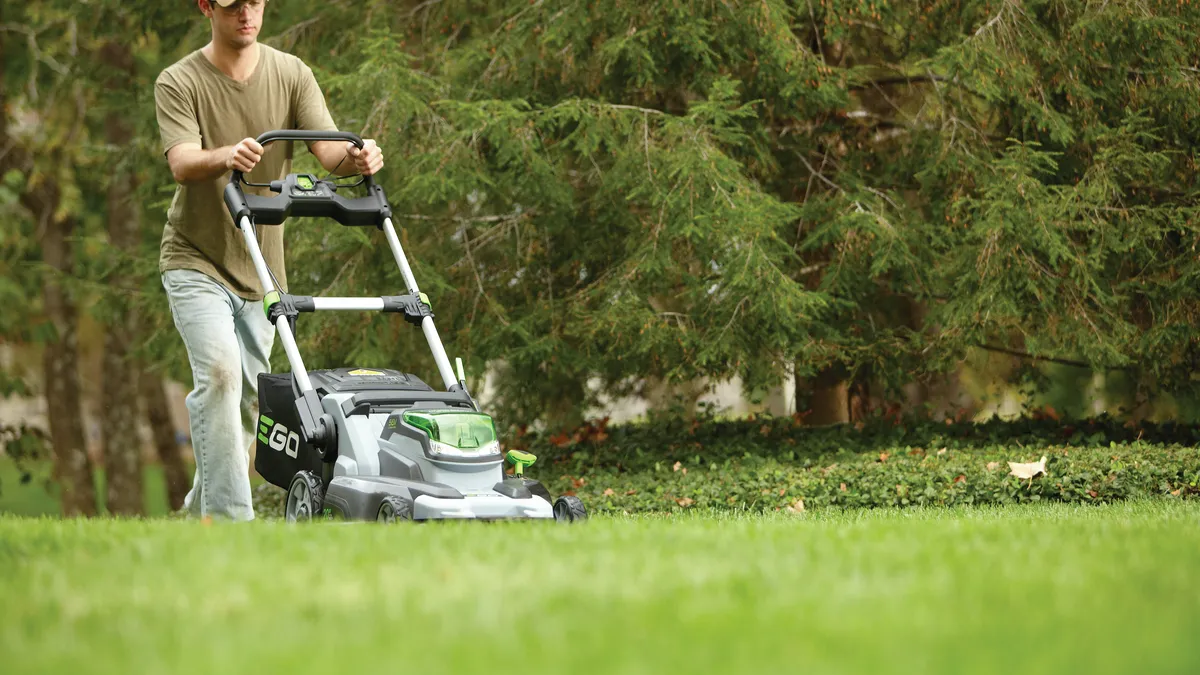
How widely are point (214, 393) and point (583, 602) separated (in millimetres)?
2877

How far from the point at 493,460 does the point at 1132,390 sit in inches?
341

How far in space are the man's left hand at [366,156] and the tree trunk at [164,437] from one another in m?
11.2

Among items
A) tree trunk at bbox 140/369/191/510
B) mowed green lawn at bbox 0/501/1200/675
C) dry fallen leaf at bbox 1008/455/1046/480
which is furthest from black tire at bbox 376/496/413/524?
tree trunk at bbox 140/369/191/510

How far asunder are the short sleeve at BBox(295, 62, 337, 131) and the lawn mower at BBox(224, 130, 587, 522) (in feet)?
1.07

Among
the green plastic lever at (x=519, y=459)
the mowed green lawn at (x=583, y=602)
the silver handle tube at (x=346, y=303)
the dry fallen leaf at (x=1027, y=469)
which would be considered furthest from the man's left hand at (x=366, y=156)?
the dry fallen leaf at (x=1027, y=469)

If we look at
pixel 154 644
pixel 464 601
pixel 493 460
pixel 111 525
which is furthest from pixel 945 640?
pixel 111 525

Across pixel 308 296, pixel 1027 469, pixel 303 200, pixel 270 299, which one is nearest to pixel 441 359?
pixel 308 296

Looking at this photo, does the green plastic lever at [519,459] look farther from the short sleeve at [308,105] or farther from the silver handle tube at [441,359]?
the short sleeve at [308,105]

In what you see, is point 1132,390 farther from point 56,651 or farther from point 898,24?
point 56,651

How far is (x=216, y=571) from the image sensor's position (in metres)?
3.68

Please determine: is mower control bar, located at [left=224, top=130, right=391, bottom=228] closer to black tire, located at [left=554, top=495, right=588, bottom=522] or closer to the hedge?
black tire, located at [left=554, top=495, right=588, bottom=522]

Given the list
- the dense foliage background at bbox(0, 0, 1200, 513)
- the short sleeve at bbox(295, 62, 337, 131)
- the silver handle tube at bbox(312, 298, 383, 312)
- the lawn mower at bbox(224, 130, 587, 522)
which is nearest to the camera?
the lawn mower at bbox(224, 130, 587, 522)

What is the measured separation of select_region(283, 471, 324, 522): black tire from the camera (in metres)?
5.48

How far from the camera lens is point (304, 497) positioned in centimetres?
563
